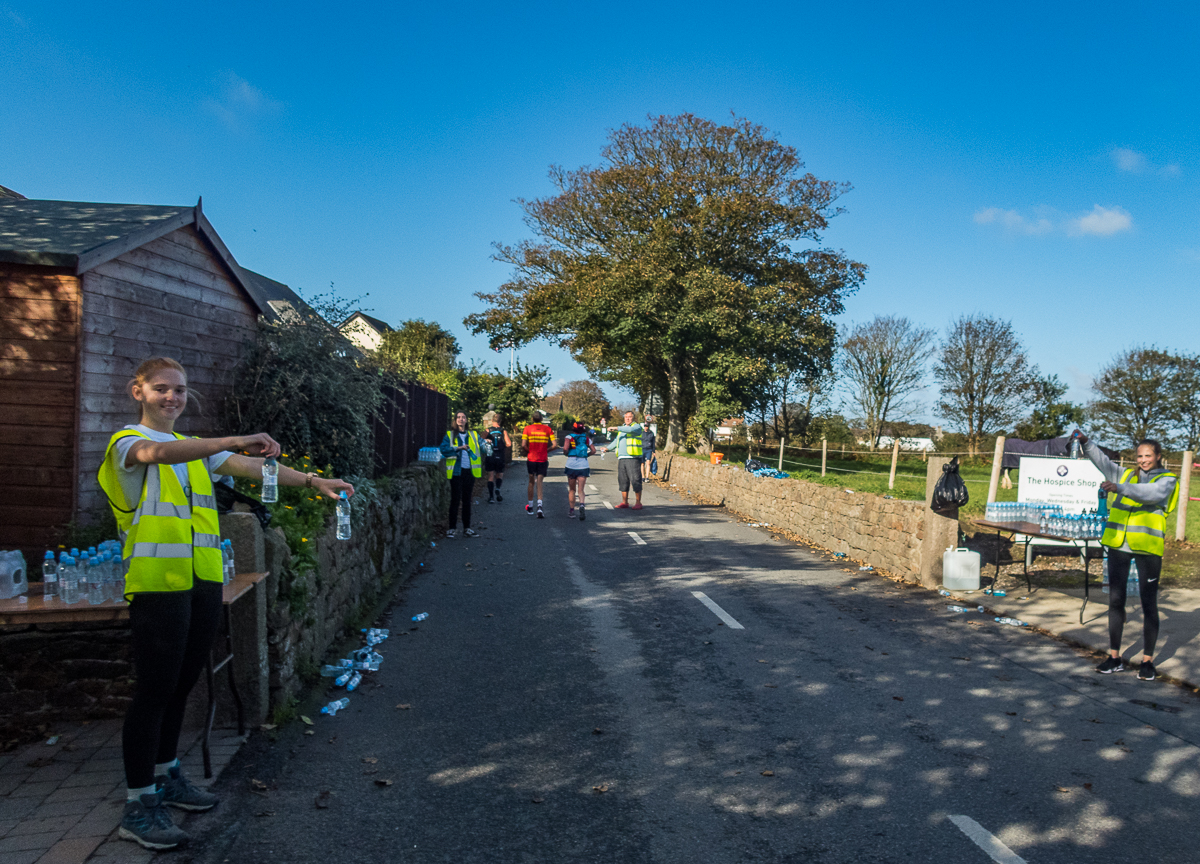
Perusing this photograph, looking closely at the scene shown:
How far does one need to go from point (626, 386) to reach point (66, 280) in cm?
3904

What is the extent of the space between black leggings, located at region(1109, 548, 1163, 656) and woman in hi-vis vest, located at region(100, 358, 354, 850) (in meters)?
6.47

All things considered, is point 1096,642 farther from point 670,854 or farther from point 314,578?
point 314,578

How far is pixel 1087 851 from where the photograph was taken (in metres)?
3.54

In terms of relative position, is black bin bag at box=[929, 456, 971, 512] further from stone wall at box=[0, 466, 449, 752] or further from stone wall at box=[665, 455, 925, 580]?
stone wall at box=[0, 466, 449, 752]

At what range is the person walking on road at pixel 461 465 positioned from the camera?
12.2 metres

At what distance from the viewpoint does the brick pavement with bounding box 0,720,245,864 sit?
3.31 meters

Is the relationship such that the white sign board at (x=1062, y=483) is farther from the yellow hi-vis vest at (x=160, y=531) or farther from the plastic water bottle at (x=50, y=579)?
the plastic water bottle at (x=50, y=579)

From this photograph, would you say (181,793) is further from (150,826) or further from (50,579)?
(50,579)

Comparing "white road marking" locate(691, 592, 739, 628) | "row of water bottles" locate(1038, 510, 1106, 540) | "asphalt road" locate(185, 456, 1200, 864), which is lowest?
"asphalt road" locate(185, 456, 1200, 864)

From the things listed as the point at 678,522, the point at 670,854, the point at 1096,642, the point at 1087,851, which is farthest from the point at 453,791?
the point at 678,522

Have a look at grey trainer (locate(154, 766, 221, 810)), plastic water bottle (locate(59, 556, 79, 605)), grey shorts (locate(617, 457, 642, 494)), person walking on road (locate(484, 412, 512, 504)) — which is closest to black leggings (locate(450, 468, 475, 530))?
person walking on road (locate(484, 412, 512, 504))

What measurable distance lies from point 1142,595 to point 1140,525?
569mm

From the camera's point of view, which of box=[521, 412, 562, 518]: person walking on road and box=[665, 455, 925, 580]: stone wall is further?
box=[521, 412, 562, 518]: person walking on road

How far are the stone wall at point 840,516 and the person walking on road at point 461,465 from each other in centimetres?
568
